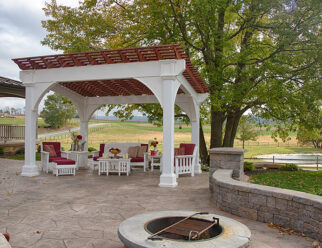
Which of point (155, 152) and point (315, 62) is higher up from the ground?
point (315, 62)

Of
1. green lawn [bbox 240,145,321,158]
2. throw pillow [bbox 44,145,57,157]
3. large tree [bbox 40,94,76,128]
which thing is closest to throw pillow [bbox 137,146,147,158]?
throw pillow [bbox 44,145,57,157]

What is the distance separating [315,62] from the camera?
36.7 feet

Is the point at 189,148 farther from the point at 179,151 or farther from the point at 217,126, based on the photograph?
the point at 217,126

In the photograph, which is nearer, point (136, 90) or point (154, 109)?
point (136, 90)

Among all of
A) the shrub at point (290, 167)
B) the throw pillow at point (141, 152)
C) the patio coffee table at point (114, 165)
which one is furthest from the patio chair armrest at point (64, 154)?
the shrub at point (290, 167)

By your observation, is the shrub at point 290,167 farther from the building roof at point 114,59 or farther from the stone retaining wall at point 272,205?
the stone retaining wall at point 272,205

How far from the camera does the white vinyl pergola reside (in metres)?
7.51

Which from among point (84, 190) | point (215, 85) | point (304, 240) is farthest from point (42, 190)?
point (215, 85)

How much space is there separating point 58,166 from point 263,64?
338 inches

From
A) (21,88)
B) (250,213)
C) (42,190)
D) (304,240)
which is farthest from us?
(21,88)

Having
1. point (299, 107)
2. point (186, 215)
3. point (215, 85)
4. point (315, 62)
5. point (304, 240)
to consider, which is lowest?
point (304, 240)

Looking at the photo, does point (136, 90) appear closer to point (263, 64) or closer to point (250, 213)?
point (263, 64)

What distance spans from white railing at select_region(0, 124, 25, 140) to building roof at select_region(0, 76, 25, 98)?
2096mm

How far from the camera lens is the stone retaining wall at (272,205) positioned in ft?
12.1
